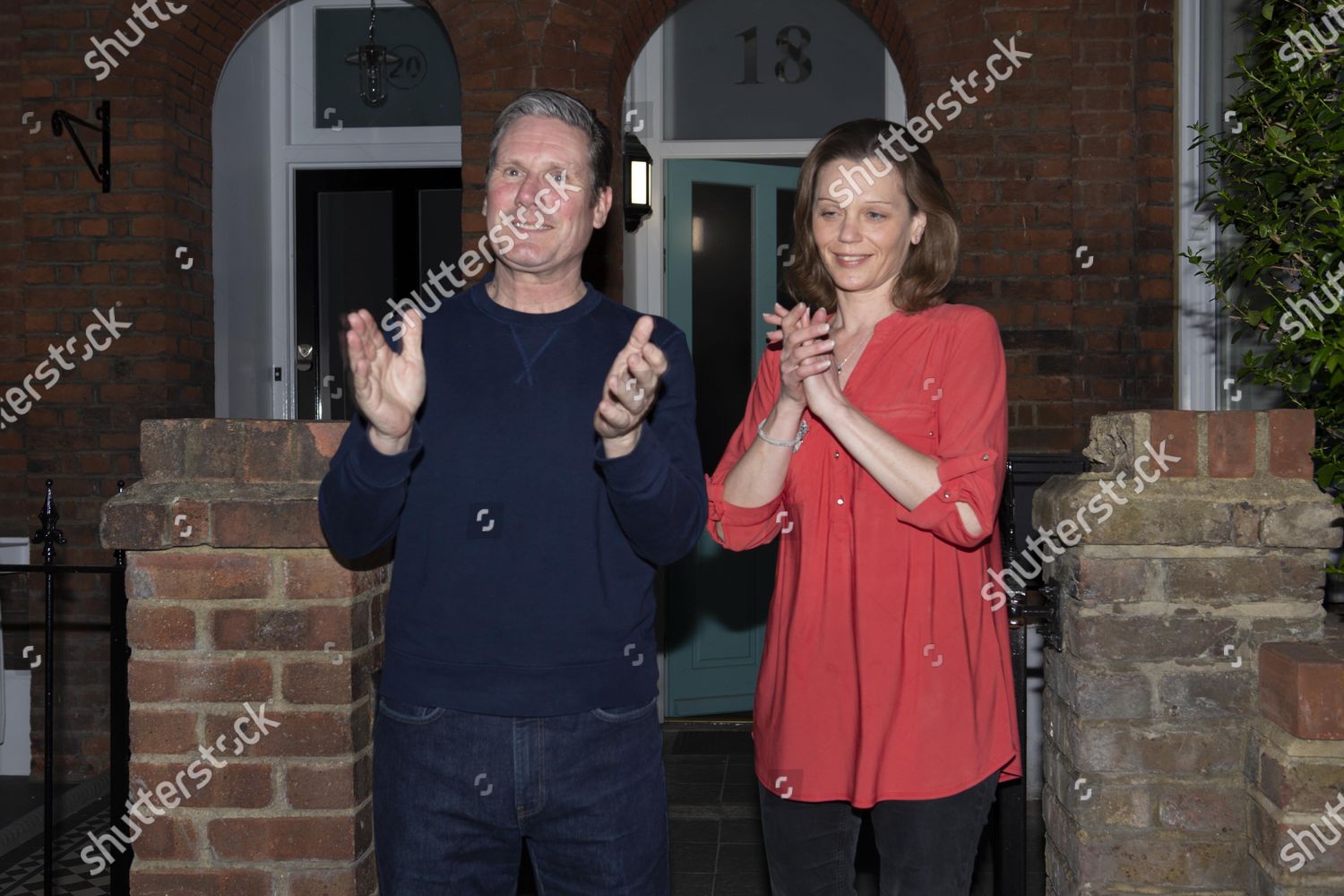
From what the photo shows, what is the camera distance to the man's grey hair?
1.77 metres

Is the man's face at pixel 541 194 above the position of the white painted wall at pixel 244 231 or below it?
below

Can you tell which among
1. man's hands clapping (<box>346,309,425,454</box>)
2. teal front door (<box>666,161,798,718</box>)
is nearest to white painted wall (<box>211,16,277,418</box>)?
teal front door (<box>666,161,798,718</box>)

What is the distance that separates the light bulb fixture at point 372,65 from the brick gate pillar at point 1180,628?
502cm

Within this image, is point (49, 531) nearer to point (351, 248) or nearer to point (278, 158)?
point (351, 248)

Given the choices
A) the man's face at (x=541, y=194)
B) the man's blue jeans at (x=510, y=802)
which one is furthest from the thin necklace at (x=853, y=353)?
the man's blue jeans at (x=510, y=802)

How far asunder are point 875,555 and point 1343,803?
2.67 ft

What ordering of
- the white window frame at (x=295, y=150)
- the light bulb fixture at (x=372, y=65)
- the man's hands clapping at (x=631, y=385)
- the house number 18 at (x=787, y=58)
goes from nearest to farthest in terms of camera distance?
the man's hands clapping at (x=631, y=385)
the house number 18 at (x=787, y=58)
the light bulb fixture at (x=372, y=65)
the white window frame at (x=295, y=150)

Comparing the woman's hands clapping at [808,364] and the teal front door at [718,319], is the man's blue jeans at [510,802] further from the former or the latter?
the teal front door at [718,319]

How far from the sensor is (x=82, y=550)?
5.11 meters

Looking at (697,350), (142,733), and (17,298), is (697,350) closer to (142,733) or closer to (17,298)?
(17,298)

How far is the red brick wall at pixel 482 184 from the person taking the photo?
4.83 m

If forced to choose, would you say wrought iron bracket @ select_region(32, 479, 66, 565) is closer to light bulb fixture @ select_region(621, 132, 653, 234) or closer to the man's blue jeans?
the man's blue jeans

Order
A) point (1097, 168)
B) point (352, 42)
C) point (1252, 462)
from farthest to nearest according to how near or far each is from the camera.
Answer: point (352, 42), point (1097, 168), point (1252, 462)

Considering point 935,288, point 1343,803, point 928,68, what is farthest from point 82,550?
point 1343,803
